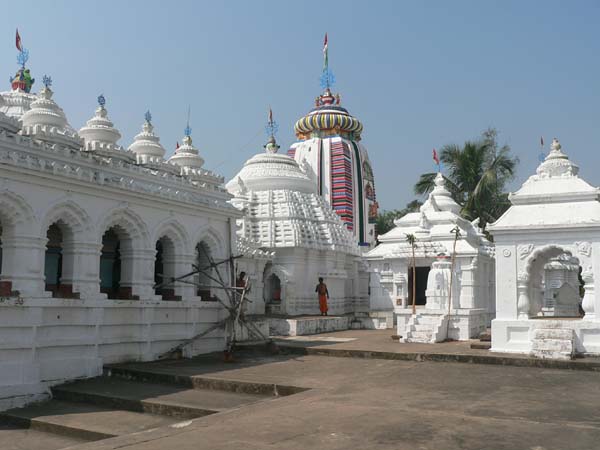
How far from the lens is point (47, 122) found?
16.6m

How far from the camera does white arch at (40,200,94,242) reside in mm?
12820

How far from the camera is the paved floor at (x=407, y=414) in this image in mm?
7297

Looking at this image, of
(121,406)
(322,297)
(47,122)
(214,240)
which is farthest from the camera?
(322,297)

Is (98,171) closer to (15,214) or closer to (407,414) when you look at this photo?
(15,214)

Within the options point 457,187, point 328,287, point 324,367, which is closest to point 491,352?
point 324,367

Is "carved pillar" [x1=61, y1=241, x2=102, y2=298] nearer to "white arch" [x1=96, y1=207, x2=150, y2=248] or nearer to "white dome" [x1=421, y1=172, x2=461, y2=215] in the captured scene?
"white arch" [x1=96, y1=207, x2=150, y2=248]

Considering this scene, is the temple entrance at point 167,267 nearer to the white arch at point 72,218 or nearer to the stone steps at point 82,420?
the white arch at point 72,218

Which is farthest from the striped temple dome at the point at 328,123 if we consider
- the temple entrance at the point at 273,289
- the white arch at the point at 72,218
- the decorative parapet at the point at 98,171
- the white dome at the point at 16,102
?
the white arch at the point at 72,218

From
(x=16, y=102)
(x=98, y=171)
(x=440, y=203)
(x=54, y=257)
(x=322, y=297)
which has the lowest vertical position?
(x=322, y=297)

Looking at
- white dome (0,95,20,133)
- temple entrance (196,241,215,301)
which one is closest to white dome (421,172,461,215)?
temple entrance (196,241,215,301)

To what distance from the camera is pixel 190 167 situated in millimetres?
21391

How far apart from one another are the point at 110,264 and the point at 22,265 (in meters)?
3.66

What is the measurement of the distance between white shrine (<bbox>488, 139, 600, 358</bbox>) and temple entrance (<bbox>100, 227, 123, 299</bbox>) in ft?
30.9

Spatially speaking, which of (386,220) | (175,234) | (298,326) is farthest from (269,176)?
(386,220)
